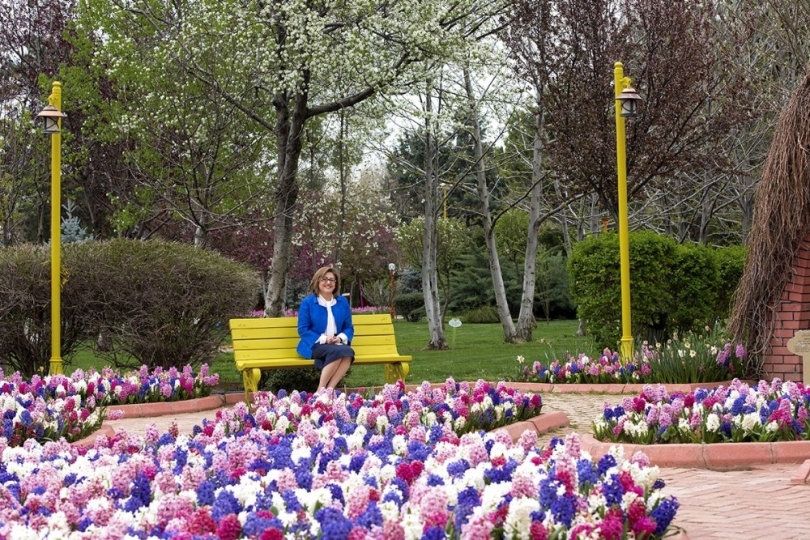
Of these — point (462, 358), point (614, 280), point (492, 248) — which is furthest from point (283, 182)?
point (492, 248)

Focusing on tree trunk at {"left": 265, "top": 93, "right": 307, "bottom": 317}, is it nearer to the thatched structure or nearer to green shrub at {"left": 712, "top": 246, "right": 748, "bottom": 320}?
green shrub at {"left": 712, "top": 246, "right": 748, "bottom": 320}

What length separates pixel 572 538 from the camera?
12.9ft

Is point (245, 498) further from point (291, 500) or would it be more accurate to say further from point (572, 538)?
point (572, 538)

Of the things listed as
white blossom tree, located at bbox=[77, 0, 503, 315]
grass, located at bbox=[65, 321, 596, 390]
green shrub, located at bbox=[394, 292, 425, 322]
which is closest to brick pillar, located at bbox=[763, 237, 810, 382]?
grass, located at bbox=[65, 321, 596, 390]

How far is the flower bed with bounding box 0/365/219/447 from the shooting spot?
7.95m

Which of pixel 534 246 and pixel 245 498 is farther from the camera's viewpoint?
pixel 534 246

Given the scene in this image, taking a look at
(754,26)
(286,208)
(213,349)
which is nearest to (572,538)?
(213,349)

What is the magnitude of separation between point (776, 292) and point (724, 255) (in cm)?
604

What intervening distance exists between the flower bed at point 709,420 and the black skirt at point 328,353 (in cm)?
392

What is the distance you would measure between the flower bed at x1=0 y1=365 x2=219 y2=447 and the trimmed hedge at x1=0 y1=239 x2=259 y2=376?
1109mm

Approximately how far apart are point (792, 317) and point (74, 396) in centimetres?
661

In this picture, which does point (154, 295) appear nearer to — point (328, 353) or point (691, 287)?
point (328, 353)

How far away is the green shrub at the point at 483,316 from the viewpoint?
1571 inches

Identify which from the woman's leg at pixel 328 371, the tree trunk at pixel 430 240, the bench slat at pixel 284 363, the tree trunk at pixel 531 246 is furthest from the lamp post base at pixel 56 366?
the tree trunk at pixel 531 246
